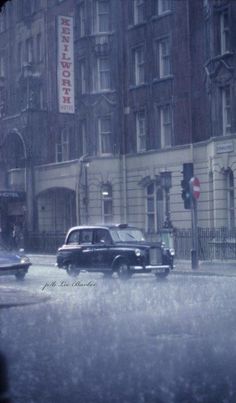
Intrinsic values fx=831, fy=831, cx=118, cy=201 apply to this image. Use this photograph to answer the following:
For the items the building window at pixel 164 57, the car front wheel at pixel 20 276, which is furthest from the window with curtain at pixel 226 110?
the car front wheel at pixel 20 276

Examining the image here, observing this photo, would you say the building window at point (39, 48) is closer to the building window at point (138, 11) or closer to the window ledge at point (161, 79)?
the building window at point (138, 11)

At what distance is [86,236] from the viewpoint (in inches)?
571

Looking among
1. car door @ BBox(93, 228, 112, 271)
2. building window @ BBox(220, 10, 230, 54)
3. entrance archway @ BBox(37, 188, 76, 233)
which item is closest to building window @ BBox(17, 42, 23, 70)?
entrance archway @ BBox(37, 188, 76, 233)

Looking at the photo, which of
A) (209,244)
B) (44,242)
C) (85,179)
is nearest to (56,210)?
(85,179)

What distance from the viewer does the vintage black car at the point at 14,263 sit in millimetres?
12289

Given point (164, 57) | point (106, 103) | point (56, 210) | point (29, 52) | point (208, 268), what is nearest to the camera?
point (56, 210)

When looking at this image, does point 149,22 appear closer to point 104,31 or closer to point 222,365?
point 104,31

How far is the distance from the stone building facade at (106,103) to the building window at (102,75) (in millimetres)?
23

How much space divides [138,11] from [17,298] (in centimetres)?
535

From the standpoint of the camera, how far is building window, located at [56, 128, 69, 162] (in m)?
11.9

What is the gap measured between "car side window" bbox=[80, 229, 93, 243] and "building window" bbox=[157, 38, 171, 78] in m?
3.08

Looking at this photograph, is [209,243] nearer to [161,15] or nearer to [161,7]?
[161,15]


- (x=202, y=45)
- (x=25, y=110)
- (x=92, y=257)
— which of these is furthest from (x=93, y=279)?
(x=202, y=45)

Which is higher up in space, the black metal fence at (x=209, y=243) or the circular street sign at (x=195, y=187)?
the circular street sign at (x=195, y=187)
